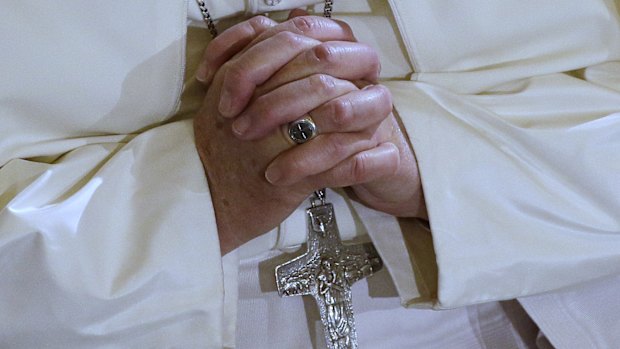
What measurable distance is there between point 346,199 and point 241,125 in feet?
0.86

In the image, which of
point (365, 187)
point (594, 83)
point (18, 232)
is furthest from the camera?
point (594, 83)

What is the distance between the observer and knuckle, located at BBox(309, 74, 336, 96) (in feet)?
2.76

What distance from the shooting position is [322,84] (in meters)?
0.84

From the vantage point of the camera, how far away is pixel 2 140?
908 mm

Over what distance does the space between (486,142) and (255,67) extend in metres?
0.35

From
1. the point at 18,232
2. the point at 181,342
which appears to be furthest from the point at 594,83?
the point at 18,232

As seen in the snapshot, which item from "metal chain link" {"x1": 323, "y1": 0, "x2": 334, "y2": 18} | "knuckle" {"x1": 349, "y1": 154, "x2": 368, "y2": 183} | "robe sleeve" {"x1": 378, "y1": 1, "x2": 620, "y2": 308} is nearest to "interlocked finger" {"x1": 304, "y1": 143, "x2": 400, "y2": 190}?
"knuckle" {"x1": 349, "y1": 154, "x2": 368, "y2": 183}

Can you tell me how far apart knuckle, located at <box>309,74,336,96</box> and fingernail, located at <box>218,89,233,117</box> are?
96mm

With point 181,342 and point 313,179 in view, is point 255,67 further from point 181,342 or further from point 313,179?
point 181,342

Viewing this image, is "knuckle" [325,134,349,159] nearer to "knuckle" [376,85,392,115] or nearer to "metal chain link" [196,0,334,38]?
"knuckle" [376,85,392,115]

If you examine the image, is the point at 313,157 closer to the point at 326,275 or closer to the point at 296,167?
the point at 296,167

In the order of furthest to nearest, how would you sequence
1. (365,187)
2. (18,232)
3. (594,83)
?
(594,83) → (365,187) → (18,232)

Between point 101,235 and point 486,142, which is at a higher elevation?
point 101,235

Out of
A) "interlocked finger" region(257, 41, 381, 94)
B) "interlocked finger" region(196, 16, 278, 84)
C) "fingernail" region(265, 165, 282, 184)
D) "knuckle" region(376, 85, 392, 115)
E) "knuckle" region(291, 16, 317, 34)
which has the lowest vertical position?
"fingernail" region(265, 165, 282, 184)
